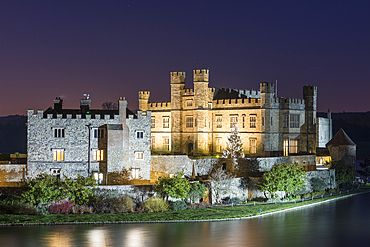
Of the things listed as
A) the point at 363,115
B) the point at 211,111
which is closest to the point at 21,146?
the point at 211,111

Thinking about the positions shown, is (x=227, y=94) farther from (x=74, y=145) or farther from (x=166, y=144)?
(x=74, y=145)

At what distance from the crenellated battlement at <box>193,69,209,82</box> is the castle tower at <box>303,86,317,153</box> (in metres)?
11.7

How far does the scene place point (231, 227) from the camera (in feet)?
107

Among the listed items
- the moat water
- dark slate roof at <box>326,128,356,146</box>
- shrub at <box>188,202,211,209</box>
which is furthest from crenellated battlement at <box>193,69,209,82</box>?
the moat water

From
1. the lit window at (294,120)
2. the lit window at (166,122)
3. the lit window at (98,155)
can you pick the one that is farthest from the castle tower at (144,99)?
the lit window at (98,155)

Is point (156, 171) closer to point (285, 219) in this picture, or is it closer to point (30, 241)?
point (285, 219)

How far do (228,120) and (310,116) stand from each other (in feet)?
31.2

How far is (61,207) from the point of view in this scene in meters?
34.7

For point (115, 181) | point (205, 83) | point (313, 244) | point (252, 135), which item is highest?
point (205, 83)

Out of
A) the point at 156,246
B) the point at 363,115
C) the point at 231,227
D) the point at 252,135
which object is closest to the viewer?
the point at 156,246

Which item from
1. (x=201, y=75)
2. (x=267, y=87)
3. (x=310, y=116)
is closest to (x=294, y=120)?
(x=310, y=116)

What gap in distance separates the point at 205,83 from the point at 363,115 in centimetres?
10433

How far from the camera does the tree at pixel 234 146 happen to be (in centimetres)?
4766

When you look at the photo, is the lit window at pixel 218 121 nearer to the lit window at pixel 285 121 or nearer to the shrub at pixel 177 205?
the lit window at pixel 285 121
